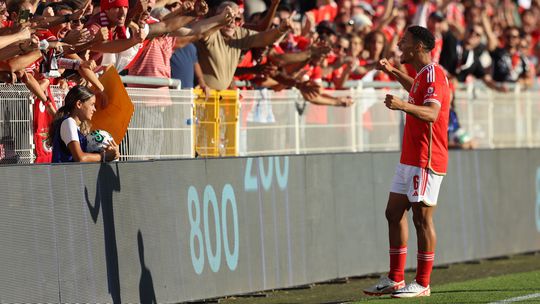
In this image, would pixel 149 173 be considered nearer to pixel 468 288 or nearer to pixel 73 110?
pixel 73 110

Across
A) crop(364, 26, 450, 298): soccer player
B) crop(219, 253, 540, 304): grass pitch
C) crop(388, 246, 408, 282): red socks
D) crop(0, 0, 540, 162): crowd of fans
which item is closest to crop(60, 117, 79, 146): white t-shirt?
crop(0, 0, 540, 162): crowd of fans

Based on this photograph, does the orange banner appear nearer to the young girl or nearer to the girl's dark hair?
the young girl

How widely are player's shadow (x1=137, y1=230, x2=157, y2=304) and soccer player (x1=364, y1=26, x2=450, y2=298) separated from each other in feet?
6.55

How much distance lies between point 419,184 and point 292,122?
9.97 ft

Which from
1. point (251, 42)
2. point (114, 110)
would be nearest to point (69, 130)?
point (114, 110)

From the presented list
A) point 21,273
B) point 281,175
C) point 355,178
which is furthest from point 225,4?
point 21,273

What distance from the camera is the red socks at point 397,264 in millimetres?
12469

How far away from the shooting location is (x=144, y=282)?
469 inches

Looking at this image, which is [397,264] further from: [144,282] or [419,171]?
[144,282]

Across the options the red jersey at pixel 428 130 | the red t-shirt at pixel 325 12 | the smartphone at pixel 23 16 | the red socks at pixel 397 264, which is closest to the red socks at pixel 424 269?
the red socks at pixel 397 264

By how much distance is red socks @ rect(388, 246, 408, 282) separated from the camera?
12469 millimetres

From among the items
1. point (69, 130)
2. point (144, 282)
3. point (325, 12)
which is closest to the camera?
point (69, 130)

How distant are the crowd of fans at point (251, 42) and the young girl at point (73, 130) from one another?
206 millimetres

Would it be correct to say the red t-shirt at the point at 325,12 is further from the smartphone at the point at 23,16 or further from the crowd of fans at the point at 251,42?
the smartphone at the point at 23,16
